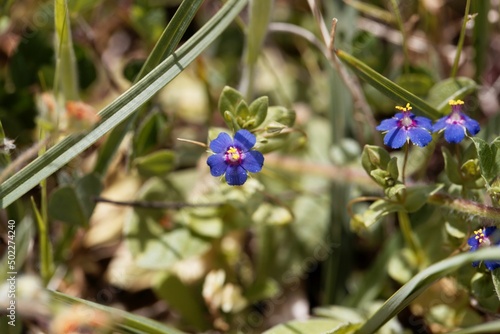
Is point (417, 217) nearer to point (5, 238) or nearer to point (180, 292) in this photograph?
point (180, 292)

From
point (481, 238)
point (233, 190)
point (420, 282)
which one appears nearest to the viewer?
point (420, 282)

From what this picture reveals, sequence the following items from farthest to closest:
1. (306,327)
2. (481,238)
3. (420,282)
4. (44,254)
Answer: (44,254) < (306,327) < (481,238) < (420,282)

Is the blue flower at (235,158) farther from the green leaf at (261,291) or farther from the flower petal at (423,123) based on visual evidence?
the green leaf at (261,291)

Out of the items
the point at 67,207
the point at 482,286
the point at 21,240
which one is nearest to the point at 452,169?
the point at 482,286

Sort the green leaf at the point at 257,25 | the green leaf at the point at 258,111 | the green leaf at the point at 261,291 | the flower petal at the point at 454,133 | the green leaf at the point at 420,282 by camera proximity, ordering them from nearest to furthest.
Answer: the green leaf at the point at 420,282 → the flower petal at the point at 454,133 → the green leaf at the point at 258,111 → the green leaf at the point at 257,25 → the green leaf at the point at 261,291

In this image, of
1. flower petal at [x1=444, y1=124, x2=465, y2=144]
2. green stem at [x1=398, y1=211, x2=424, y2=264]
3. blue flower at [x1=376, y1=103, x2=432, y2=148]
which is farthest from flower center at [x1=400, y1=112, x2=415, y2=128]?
green stem at [x1=398, y1=211, x2=424, y2=264]

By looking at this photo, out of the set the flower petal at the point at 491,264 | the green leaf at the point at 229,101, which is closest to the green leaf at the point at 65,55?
the green leaf at the point at 229,101

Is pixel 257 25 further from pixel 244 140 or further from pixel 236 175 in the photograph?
pixel 236 175
